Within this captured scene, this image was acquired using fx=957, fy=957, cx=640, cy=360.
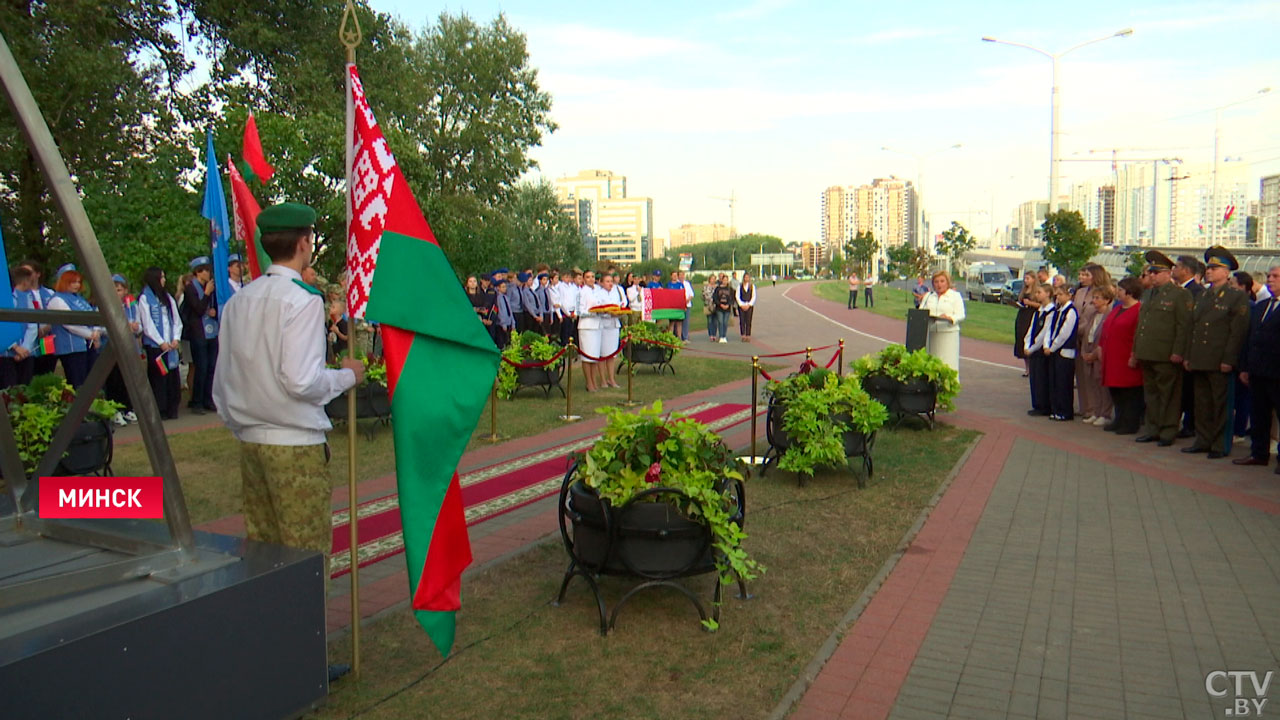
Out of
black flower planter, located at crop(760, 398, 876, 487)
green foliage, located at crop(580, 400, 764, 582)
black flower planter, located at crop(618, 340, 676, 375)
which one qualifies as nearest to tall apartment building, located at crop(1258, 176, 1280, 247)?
black flower planter, located at crop(618, 340, 676, 375)

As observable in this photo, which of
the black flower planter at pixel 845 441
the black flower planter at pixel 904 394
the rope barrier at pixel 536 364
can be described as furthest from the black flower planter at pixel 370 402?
the black flower planter at pixel 904 394

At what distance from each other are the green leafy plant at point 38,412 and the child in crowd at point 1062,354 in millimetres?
11230

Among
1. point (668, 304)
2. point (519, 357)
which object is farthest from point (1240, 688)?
point (668, 304)

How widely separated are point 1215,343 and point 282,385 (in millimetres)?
9832

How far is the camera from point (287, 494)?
437 centimetres

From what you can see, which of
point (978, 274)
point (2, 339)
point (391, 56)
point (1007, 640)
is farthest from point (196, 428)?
point (978, 274)

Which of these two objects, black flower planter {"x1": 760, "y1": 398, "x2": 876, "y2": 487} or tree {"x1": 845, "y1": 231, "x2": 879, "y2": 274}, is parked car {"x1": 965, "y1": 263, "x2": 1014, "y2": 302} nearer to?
tree {"x1": 845, "y1": 231, "x2": 879, "y2": 274}

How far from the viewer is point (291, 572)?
12.5 ft

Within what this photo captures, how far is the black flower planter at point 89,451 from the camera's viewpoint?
7.78 metres

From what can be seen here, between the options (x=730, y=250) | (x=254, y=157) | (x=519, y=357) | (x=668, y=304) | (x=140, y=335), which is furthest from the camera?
(x=730, y=250)

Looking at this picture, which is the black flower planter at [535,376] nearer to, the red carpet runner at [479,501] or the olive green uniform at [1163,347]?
the red carpet runner at [479,501]

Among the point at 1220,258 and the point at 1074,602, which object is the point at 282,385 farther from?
the point at 1220,258

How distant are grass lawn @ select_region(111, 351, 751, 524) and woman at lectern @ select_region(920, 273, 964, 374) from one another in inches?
170

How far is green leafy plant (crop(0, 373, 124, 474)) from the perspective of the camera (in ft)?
25.1
